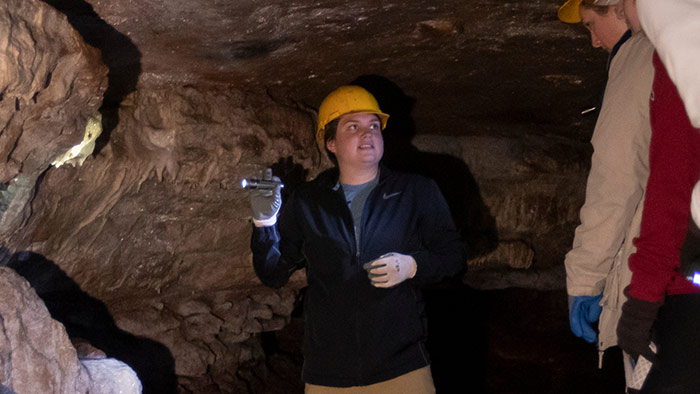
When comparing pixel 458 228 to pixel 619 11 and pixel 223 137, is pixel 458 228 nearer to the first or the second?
pixel 223 137

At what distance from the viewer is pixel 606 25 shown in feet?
7.24

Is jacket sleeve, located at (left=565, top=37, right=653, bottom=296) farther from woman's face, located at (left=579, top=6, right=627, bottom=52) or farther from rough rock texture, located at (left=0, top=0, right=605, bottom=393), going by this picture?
rough rock texture, located at (left=0, top=0, right=605, bottom=393)

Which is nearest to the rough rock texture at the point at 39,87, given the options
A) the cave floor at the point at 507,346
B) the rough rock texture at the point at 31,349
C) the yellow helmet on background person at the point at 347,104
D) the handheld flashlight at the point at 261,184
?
the rough rock texture at the point at 31,349

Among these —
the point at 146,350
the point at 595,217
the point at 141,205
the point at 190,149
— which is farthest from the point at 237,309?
the point at 595,217

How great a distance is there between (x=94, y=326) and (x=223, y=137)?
1913 mm

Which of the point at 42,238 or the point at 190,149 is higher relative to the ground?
the point at 190,149

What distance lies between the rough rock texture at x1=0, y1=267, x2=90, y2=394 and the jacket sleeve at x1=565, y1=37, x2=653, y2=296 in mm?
1763

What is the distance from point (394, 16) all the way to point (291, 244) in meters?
1.25

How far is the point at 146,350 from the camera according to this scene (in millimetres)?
4871

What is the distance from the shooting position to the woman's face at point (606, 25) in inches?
85.5

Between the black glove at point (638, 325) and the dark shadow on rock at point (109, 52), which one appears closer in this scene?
the black glove at point (638, 325)

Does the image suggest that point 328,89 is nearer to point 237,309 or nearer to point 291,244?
point 291,244

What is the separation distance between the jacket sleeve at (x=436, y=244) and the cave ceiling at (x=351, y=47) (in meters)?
0.99

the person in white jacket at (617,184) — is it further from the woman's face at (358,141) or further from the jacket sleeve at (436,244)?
the woman's face at (358,141)
